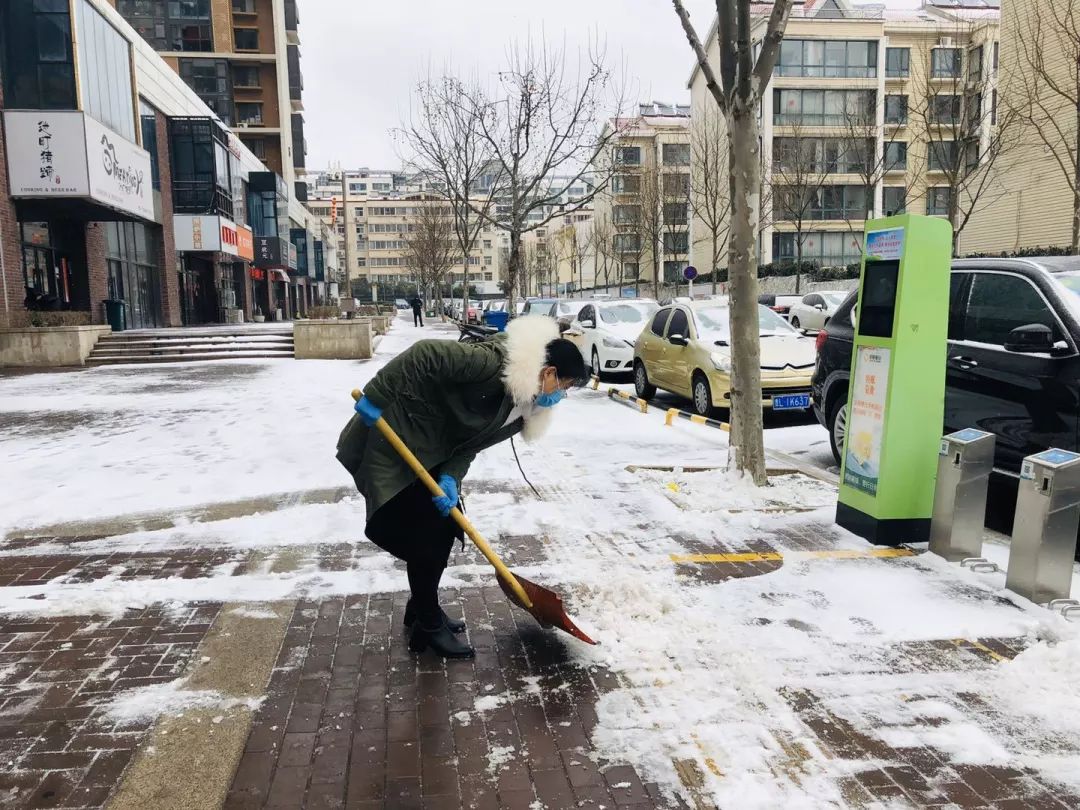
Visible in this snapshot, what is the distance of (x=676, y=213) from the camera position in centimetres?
4691

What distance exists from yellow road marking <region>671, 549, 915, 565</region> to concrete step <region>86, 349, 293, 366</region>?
54.7 ft

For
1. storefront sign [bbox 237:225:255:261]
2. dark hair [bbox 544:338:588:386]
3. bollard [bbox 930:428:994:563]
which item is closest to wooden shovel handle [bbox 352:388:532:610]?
dark hair [bbox 544:338:588:386]

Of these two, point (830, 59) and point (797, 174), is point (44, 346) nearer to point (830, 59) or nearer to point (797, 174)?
point (797, 174)

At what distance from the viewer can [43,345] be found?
18.0 meters

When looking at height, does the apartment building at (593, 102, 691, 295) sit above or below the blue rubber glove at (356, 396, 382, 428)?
above

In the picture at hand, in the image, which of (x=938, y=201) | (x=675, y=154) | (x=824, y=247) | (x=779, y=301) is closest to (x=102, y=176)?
(x=779, y=301)

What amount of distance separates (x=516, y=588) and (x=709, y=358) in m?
7.66

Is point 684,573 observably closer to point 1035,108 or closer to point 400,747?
point 400,747

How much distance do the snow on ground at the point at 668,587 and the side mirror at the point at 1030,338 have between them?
151cm

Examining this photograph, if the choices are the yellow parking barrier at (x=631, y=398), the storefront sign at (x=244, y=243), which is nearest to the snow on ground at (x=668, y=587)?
the yellow parking barrier at (x=631, y=398)

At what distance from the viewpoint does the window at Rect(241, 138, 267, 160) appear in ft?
199

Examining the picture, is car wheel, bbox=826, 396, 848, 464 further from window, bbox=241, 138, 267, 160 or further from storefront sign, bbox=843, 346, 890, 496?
window, bbox=241, 138, 267, 160

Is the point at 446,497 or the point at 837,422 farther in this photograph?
the point at 837,422

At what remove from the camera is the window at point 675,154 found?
50.3 meters
